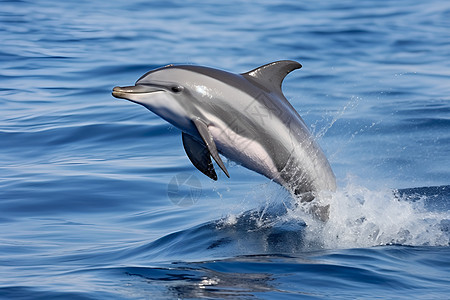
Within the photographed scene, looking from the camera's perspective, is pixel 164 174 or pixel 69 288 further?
Answer: pixel 164 174

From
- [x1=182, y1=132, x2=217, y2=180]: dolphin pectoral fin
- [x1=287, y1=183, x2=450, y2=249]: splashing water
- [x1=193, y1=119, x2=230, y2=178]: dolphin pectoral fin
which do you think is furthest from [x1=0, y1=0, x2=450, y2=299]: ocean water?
[x1=193, y1=119, x2=230, y2=178]: dolphin pectoral fin

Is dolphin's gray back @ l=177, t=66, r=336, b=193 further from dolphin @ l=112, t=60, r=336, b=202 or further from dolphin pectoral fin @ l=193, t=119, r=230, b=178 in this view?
dolphin pectoral fin @ l=193, t=119, r=230, b=178

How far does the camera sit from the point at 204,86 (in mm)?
5875

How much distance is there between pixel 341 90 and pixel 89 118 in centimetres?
449

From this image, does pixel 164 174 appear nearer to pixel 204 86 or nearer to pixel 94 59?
pixel 204 86

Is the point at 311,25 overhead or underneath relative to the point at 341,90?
overhead

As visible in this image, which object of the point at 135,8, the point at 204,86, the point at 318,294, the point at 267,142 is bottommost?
the point at 318,294

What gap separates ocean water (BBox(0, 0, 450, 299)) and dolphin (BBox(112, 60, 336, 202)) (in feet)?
1.61

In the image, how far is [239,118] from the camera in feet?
19.4

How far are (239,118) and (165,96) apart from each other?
0.58 meters

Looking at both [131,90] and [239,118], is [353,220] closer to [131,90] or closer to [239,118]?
[239,118]

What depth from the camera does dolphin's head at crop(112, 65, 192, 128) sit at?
5.77 m

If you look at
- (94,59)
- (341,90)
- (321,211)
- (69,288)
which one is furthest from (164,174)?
(94,59)

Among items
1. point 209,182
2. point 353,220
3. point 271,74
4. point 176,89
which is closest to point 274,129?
point 271,74
